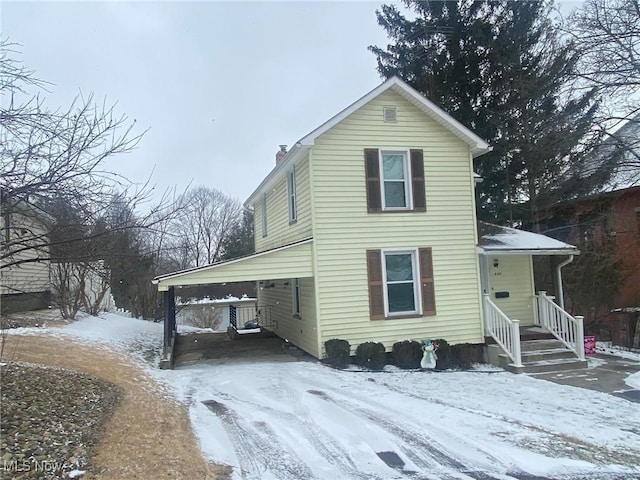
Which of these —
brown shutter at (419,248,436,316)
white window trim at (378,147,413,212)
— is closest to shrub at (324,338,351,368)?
brown shutter at (419,248,436,316)

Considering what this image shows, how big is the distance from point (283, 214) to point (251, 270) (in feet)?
13.5

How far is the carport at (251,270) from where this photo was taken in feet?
35.1

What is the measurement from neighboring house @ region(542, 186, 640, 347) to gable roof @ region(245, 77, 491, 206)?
9.49 meters

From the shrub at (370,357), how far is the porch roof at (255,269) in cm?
212

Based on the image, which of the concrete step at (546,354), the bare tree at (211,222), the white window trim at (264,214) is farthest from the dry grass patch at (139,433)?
the bare tree at (211,222)

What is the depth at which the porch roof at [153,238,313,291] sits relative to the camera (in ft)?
35.0

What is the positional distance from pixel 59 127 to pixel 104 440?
3490mm

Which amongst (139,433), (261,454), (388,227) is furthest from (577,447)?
(388,227)

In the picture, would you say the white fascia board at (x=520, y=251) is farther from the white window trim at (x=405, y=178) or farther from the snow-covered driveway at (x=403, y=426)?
the snow-covered driveway at (x=403, y=426)

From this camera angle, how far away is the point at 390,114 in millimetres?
12492

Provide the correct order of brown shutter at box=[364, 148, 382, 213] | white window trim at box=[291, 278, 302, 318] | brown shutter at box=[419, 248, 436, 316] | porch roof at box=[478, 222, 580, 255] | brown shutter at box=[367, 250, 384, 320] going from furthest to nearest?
white window trim at box=[291, 278, 302, 318]
porch roof at box=[478, 222, 580, 255]
brown shutter at box=[419, 248, 436, 316]
brown shutter at box=[364, 148, 382, 213]
brown shutter at box=[367, 250, 384, 320]

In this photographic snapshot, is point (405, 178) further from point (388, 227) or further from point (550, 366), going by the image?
point (550, 366)

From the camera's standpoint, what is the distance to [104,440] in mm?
5426

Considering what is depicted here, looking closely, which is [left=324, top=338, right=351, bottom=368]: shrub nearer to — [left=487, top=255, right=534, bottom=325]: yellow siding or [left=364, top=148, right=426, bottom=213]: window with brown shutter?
[left=364, top=148, right=426, bottom=213]: window with brown shutter
